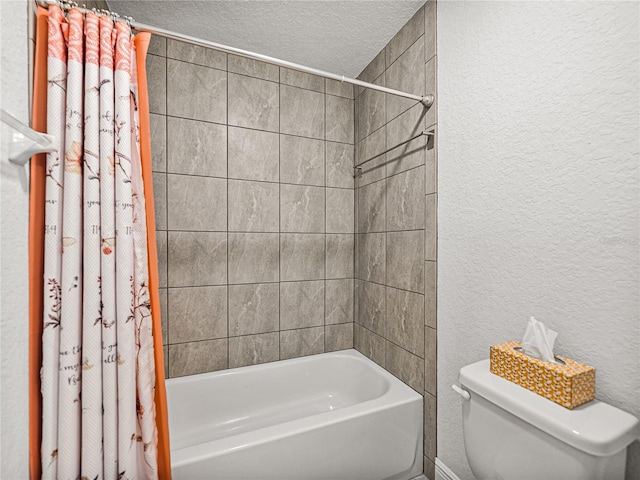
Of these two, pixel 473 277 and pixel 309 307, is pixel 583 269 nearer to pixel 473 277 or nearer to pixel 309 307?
pixel 473 277

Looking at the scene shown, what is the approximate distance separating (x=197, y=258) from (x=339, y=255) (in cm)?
97

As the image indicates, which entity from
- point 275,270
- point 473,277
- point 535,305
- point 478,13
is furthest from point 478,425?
point 478,13

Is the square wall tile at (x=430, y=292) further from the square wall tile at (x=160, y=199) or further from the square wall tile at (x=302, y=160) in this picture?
the square wall tile at (x=160, y=199)

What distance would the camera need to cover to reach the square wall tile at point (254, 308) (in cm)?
206

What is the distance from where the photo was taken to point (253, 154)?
2102 mm

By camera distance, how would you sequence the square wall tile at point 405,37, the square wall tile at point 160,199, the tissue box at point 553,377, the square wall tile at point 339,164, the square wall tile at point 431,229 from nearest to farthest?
the tissue box at point 553,377, the square wall tile at point 431,229, the square wall tile at point 405,37, the square wall tile at point 160,199, the square wall tile at point 339,164

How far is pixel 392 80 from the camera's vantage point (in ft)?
6.41

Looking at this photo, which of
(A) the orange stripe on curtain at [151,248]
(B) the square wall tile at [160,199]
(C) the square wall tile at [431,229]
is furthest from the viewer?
(B) the square wall tile at [160,199]

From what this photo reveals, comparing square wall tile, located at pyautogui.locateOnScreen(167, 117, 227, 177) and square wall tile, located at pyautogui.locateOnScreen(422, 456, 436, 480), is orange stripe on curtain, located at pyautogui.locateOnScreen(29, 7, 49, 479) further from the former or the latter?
square wall tile, located at pyautogui.locateOnScreen(422, 456, 436, 480)

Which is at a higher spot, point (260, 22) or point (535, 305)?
point (260, 22)

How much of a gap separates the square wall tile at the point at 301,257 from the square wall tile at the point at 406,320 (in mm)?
555

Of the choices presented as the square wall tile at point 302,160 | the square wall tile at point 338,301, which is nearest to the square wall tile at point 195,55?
the square wall tile at point 302,160

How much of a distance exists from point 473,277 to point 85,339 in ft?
4.75

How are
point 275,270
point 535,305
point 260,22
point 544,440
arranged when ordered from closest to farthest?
point 544,440
point 535,305
point 260,22
point 275,270
